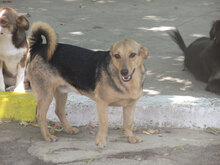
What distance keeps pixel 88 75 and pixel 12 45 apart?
153cm

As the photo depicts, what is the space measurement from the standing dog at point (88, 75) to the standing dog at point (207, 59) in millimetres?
2059

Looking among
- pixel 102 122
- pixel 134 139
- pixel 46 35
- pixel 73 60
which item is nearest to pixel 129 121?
pixel 134 139

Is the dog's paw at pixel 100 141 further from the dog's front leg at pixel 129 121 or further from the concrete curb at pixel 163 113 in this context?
the concrete curb at pixel 163 113

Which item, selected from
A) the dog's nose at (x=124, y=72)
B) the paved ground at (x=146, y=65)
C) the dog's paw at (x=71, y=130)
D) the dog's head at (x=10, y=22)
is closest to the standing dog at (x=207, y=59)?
the paved ground at (x=146, y=65)

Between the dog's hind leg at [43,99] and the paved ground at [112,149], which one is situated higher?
the dog's hind leg at [43,99]

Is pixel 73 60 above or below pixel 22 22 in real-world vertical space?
below

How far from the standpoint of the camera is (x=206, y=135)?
5.13m

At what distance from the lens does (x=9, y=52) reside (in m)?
5.84

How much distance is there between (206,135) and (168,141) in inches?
20.8

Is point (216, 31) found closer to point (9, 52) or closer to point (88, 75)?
point (88, 75)

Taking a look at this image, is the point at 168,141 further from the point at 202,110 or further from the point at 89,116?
the point at 89,116

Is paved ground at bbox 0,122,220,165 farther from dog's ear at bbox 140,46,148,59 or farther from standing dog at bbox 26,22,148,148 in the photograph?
dog's ear at bbox 140,46,148,59

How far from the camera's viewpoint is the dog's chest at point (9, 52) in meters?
5.81

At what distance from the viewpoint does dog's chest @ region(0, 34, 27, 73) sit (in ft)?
19.1
